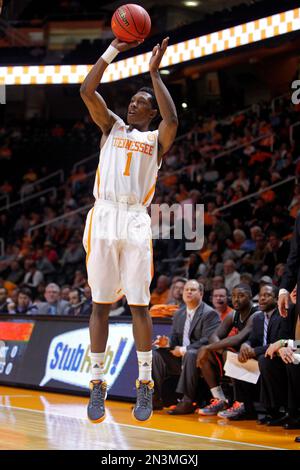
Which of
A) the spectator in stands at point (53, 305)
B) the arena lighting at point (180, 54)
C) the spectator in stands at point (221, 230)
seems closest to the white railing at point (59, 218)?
the arena lighting at point (180, 54)

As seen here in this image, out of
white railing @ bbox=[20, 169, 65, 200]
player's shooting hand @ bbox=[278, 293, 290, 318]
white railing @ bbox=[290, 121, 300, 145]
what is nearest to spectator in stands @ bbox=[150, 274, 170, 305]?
white railing @ bbox=[290, 121, 300, 145]

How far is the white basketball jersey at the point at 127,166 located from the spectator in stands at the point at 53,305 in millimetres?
6536

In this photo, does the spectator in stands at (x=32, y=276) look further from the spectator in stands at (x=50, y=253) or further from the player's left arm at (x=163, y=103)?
the player's left arm at (x=163, y=103)

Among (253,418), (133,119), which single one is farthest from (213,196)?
(133,119)

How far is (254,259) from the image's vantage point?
1231cm

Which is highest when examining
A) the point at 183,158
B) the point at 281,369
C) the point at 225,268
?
the point at 183,158

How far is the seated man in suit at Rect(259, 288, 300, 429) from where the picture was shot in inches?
295

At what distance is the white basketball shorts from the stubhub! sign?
13.6 feet

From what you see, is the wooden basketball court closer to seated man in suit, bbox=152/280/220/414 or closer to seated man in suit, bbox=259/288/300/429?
seated man in suit, bbox=259/288/300/429

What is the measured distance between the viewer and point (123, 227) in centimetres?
573

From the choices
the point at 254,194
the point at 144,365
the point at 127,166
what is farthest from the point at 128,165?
the point at 254,194

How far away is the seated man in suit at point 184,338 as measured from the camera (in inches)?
356
